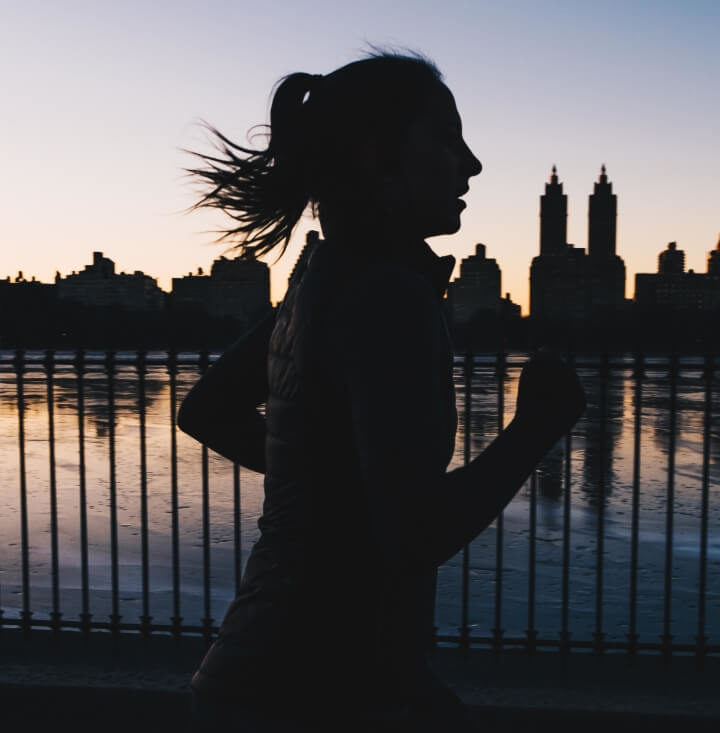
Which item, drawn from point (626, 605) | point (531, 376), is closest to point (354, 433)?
point (531, 376)

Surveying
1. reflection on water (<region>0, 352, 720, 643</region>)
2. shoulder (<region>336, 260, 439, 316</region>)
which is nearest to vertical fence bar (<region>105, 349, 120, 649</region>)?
reflection on water (<region>0, 352, 720, 643</region>)

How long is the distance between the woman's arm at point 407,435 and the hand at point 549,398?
0.38ft

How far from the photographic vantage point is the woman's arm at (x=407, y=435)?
3.51 feet

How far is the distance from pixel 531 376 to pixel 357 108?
0.47m

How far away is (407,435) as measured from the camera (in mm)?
1066

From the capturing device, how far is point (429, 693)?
125 cm

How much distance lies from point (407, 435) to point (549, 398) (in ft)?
0.99

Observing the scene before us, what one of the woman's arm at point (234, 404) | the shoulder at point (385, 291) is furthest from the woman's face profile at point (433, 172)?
the woman's arm at point (234, 404)

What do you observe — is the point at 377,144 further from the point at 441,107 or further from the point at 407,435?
the point at 407,435

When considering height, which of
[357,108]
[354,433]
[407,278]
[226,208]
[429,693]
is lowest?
[429,693]

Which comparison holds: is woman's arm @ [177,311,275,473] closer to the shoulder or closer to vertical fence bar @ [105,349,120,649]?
the shoulder

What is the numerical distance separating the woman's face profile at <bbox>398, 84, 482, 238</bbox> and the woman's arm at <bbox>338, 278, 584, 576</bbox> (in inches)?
7.5

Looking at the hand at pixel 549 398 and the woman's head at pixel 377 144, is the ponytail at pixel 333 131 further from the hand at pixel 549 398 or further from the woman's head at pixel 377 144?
the hand at pixel 549 398

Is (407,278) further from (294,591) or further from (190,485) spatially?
(190,485)
